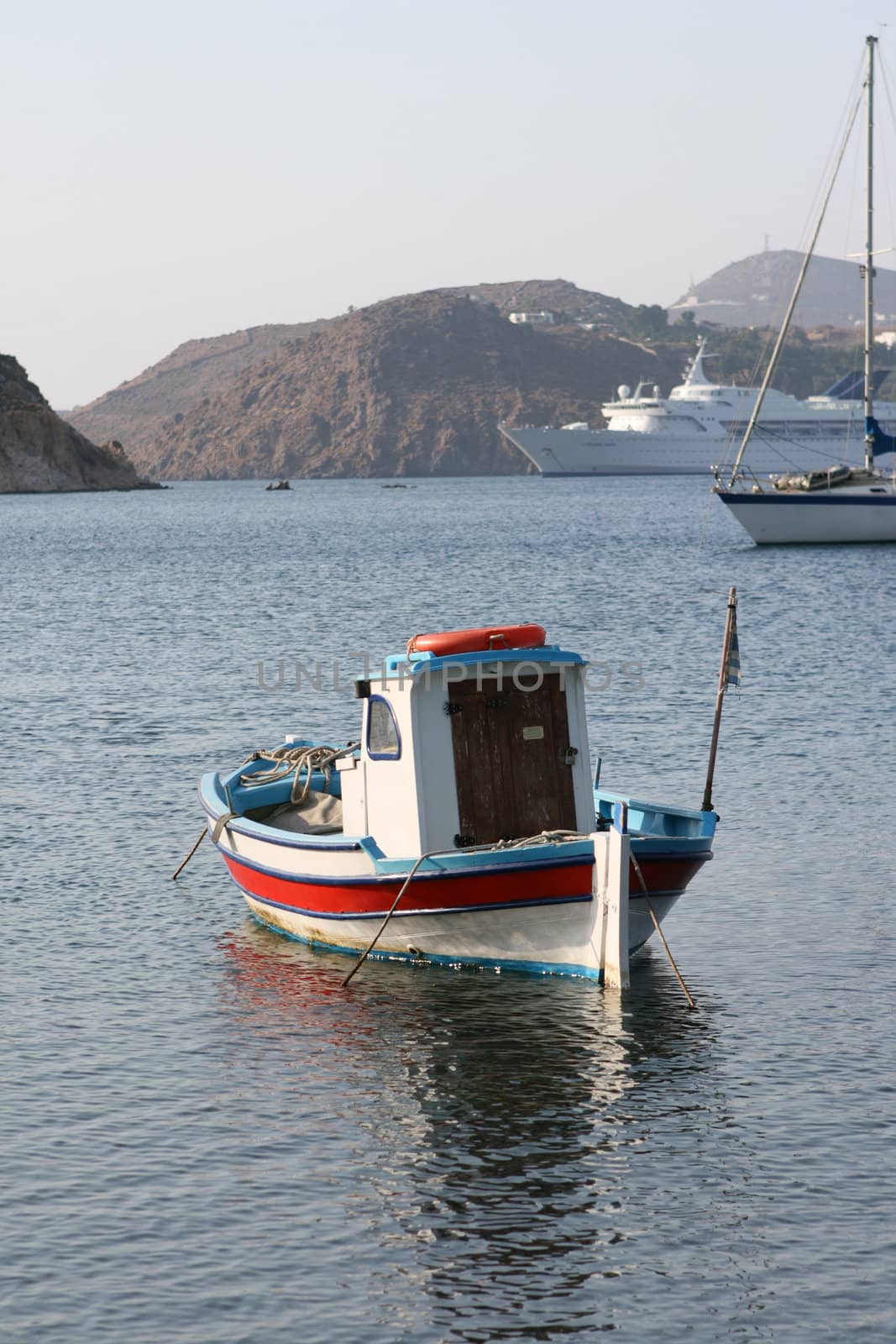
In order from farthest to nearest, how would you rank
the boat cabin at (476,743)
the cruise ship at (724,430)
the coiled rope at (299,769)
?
1. the cruise ship at (724,430)
2. the coiled rope at (299,769)
3. the boat cabin at (476,743)

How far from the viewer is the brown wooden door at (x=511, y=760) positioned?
15109mm

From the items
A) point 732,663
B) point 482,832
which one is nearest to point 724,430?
point 732,663

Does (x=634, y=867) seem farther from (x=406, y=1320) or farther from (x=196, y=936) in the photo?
(x=406, y=1320)

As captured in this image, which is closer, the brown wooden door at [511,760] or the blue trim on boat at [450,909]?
the blue trim on boat at [450,909]

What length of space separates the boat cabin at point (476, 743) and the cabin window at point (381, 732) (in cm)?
1

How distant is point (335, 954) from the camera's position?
53.1 ft

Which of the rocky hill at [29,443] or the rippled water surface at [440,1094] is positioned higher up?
the rocky hill at [29,443]

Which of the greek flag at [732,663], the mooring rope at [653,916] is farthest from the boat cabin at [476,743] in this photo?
the greek flag at [732,663]

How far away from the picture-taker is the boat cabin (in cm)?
1501

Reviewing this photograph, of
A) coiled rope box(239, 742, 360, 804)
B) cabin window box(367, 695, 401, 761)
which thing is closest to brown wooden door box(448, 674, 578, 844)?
cabin window box(367, 695, 401, 761)

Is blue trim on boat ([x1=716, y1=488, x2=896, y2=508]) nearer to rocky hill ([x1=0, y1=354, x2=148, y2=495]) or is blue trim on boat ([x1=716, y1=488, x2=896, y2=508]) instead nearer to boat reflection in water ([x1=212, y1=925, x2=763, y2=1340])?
boat reflection in water ([x1=212, y1=925, x2=763, y2=1340])

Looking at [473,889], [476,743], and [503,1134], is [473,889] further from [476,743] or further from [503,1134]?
[503,1134]

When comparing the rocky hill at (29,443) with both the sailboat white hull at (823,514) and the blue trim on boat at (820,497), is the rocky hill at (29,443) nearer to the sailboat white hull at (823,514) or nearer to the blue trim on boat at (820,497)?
the sailboat white hull at (823,514)

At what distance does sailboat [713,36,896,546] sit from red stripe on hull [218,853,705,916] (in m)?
53.2
